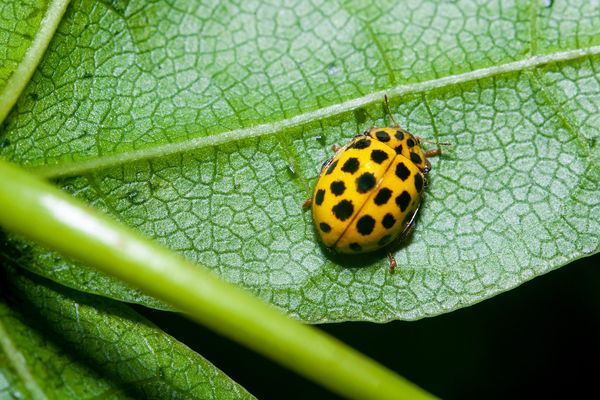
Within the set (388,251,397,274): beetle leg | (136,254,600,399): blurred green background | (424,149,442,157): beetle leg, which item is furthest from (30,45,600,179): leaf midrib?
(136,254,600,399): blurred green background

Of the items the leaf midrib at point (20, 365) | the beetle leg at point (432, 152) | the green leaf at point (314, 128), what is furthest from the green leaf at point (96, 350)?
the beetle leg at point (432, 152)

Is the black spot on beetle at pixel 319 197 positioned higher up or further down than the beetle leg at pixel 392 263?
higher up

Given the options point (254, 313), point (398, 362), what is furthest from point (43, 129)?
point (398, 362)

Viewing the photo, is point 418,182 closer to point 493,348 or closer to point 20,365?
point 493,348

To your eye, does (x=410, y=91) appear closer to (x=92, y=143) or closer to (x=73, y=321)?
(x=92, y=143)

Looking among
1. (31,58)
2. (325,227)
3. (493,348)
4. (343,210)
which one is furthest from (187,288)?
(493,348)

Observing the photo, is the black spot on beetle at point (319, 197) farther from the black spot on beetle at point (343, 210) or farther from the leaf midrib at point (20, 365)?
the leaf midrib at point (20, 365)

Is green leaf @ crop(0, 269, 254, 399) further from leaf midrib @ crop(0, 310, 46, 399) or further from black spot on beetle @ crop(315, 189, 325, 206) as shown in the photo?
black spot on beetle @ crop(315, 189, 325, 206)
